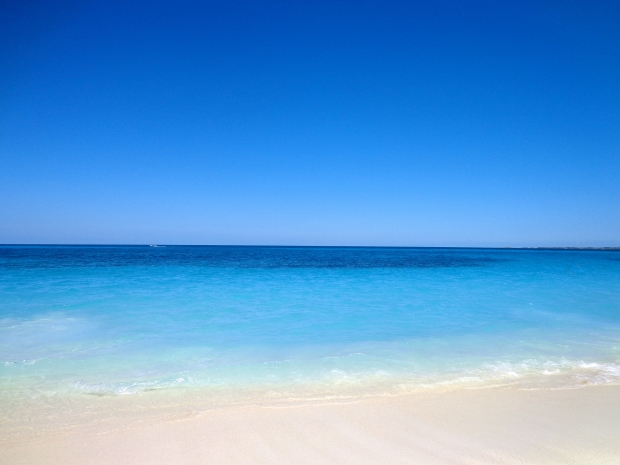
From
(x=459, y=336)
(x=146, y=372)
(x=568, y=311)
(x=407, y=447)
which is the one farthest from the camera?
(x=568, y=311)

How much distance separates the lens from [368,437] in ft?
9.03

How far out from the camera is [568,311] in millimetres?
8492

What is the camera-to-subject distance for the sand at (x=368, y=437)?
2.47 m

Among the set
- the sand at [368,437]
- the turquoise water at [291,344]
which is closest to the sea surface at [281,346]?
the turquoise water at [291,344]

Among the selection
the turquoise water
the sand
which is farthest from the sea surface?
the sand

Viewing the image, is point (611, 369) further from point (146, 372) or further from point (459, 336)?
point (146, 372)

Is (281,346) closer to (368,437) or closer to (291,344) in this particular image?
(291,344)

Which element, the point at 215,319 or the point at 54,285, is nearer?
the point at 215,319

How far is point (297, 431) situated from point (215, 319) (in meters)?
4.92

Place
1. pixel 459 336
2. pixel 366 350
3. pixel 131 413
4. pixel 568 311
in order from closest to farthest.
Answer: pixel 131 413, pixel 366 350, pixel 459 336, pixel 568 311

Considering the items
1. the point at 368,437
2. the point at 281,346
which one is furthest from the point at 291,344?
the point at 368,437

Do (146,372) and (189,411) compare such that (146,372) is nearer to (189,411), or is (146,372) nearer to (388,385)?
(189,411)

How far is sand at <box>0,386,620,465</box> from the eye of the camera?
2.47m

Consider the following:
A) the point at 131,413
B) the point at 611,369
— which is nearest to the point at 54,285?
the point at 131,413
